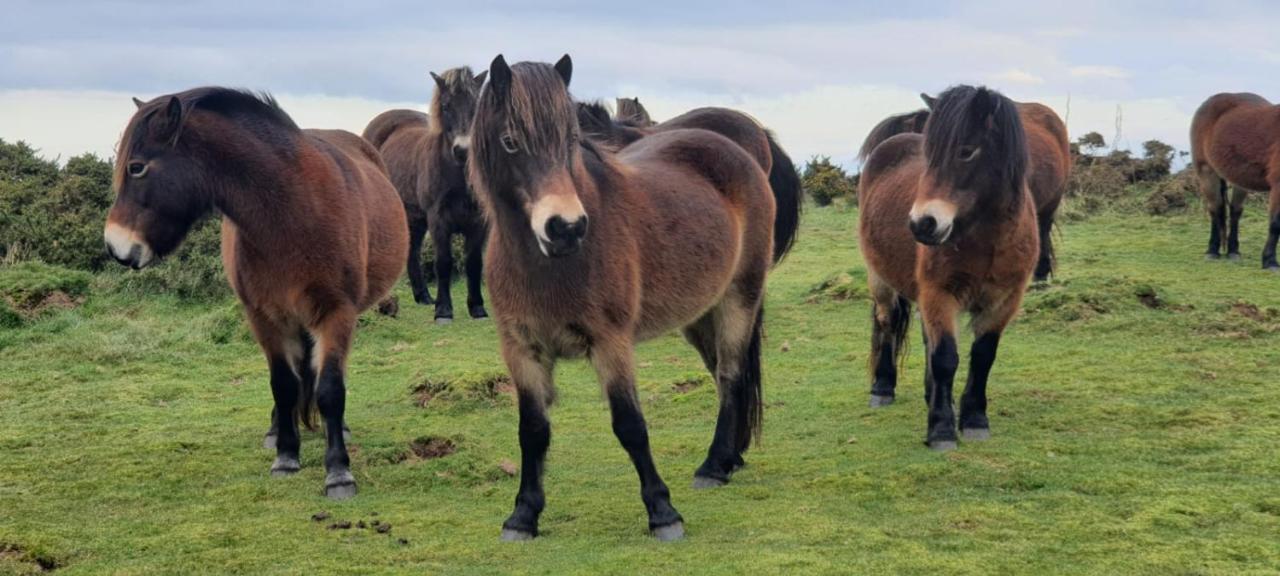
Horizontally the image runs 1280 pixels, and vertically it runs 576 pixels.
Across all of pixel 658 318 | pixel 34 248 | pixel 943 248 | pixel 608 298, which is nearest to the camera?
pixel 608 298

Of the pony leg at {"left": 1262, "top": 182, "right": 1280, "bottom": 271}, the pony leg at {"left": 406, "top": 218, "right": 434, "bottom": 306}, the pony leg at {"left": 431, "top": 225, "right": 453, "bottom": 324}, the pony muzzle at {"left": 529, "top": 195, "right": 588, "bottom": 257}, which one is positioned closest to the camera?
the pony muzzle at {"left": 529, "top": 195, "right": 588, "bottom": 257}

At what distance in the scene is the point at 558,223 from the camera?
4258mm

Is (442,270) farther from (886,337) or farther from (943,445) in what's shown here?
(943,445)

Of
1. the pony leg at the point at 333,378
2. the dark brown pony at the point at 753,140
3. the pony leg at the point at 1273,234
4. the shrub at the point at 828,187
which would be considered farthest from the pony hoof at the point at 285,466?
the shrub at the point at 828,187

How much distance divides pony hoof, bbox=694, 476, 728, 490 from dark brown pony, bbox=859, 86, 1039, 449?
1.33 m

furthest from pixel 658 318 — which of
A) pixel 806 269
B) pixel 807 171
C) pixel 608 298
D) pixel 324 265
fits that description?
pixel 807 171

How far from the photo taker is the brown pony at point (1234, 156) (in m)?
13.3

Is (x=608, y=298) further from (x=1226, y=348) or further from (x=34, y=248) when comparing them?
(x=34, y=248)

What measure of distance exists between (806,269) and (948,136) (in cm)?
783

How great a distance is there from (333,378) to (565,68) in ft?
7.48

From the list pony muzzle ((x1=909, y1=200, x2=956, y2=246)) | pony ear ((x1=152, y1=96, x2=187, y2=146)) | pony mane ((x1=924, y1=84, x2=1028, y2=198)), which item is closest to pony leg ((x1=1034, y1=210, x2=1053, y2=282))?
pony mane ((x1=924, y1=84, x2=1028, y2=198))

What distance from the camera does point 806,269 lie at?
545 inches

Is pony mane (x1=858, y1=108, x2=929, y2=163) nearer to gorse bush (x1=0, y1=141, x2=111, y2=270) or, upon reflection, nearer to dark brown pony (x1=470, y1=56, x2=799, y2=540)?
dark brown pony (x1=470, y1=56, x2=799, y2=540)

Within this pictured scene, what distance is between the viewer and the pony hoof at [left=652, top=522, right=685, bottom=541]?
4.81 m
